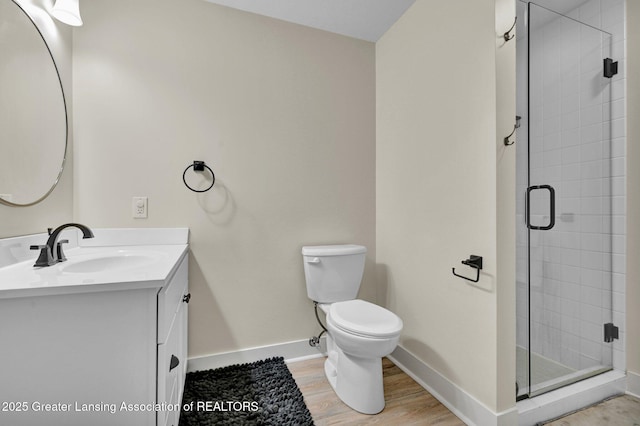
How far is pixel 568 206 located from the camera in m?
1.61

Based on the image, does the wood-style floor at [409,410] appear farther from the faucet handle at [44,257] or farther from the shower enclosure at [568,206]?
the faucet handle at [44,257]

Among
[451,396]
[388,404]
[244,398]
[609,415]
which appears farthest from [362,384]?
[609,415]

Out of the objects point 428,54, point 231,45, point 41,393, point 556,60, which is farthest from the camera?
point 231,45

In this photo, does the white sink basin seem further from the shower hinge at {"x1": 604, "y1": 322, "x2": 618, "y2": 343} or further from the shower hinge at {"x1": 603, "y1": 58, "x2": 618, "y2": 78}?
the shower hinge at {"x1": 603, "y1": 58, "x2": 618, "y2": 78}

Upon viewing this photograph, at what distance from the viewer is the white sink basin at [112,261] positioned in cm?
119

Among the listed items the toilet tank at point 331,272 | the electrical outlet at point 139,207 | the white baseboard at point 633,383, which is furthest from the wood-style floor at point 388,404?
the electrical outlet at point 139,207

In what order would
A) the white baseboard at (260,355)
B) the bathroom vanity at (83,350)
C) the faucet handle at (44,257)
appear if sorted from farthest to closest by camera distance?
the white baseboard at (260,355)
the faucet handle at (44,257)
the bathroom vanity at (83,350)

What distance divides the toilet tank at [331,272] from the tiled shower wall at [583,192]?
1.04 m

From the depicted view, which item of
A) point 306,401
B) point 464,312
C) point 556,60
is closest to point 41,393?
point 306,401

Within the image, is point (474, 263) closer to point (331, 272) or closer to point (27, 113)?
point (331, 272)

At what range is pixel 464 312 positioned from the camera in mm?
1423

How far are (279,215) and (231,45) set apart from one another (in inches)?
45.0

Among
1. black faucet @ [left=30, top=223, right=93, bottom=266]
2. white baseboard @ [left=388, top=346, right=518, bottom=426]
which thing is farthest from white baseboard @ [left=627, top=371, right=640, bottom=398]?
black faucet @ [left=30, top=223, right=93, bottom=266]

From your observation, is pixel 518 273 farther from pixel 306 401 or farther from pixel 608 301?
pixel 306 401
